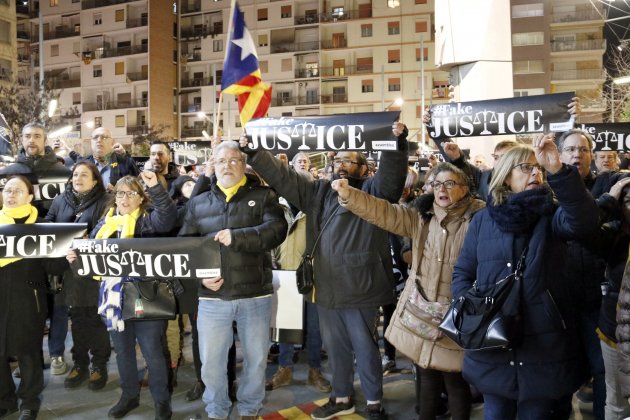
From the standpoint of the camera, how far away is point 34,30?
6159cm

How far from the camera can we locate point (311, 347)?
5.95 meters

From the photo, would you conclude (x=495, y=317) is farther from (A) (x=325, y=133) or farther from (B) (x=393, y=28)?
(B) (x=393, y=28)

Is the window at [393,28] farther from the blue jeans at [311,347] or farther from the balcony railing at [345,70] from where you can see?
the blue jeans at [311,347]

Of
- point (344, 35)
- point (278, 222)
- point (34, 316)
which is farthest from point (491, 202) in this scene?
point (344, 35)

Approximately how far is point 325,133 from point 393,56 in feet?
165

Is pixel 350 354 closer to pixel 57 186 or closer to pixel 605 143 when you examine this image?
pixel 605 143

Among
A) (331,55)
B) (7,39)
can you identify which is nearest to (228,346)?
(7,39)

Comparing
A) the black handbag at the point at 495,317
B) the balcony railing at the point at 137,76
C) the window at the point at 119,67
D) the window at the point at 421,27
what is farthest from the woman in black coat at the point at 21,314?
the window at the point at 119,67

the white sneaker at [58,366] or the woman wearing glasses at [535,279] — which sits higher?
the woman wearing glasses at [535,279]

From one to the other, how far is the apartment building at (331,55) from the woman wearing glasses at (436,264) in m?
47.4

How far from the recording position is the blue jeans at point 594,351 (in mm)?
4082

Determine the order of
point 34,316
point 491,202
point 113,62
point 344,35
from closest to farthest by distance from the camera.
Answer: point 491,202 → point 34,316 → point 344,35 → point 113,62

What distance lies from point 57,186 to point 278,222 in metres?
3.47

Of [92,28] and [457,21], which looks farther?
[92,28]
